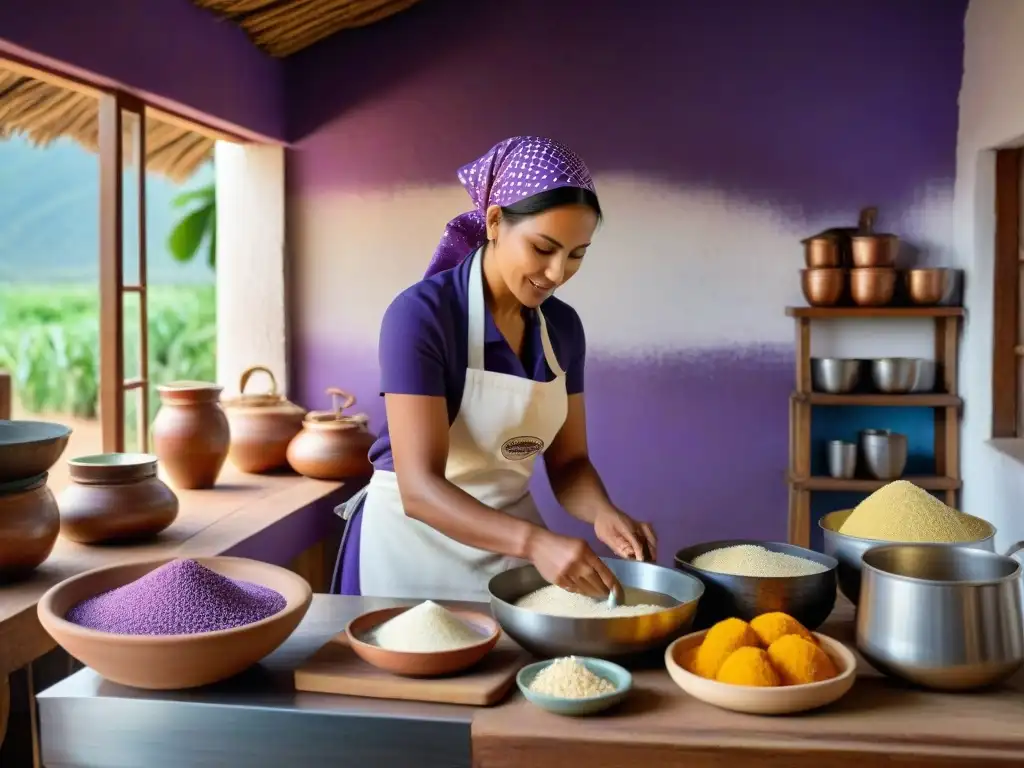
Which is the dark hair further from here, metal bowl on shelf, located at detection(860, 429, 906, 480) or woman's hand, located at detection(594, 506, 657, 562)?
metal bowl on shelf, located at detection(860, 429, 906, 480)

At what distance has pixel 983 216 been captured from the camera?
3.76 meters

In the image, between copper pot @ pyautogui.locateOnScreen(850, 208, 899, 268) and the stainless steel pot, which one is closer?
the stainless steel pot

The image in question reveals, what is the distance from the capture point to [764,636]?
4.52 feet

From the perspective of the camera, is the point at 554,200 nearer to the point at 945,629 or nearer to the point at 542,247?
the point at 542,247

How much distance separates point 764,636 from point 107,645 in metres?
0.87

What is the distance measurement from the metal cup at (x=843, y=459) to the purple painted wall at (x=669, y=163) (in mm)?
335

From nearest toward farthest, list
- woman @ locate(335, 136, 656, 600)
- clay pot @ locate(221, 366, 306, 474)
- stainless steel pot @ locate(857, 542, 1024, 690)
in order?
stainless steel pot @ locate(857, 542, 1024, 690)
woman @ locate(335, 136, 656, 600)
clay pot @ locate(221, 366, 306, 474)

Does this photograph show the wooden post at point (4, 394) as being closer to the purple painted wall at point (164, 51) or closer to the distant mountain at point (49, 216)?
the purple painted wall at point (164, 51)

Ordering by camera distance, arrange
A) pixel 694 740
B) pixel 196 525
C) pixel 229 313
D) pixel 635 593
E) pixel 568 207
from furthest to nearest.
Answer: pixel 229 313
pixel 196 525
pixel 568 207
pixel 635 593
pixel 694 740

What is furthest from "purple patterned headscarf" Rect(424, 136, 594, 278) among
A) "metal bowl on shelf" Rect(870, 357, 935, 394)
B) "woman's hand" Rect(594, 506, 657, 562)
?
"metal bowl on shelf" Rect(870, 357, 935, 394)

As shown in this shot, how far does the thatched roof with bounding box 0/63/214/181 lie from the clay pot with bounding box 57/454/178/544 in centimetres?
109

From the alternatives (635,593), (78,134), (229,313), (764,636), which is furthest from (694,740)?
(229,313)

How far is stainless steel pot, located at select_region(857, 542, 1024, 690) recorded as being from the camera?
1315mm

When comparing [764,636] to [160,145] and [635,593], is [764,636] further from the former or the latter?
[160,145]
